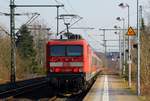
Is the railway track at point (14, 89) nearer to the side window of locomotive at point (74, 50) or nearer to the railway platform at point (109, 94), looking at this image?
the side window of locomotive at point (74, 50)

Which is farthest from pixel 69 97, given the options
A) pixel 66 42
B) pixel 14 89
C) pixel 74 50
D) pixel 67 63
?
pixel 14 89

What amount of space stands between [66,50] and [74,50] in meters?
0.47

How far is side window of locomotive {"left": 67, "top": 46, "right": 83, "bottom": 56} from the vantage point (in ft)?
97.9

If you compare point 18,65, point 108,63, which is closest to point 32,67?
point 18,65

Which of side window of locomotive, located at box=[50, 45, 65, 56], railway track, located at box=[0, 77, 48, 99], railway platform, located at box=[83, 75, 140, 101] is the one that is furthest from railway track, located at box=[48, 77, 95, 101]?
side window of locomotive, located at box=[50, 45, 65, 56]

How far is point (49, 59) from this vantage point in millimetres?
29516

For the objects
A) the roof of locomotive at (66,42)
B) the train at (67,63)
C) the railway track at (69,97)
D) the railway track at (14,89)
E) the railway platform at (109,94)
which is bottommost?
the railway track at (69,97)

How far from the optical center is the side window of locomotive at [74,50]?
97.9ft

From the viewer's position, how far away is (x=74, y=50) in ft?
98.5

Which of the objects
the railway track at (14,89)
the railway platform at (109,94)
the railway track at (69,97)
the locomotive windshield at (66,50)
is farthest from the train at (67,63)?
the railway platform at (109,94)

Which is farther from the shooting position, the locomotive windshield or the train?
the locomotive windshield

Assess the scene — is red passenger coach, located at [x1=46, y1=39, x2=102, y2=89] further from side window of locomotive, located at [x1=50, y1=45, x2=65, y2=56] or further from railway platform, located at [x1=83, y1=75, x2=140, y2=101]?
railway platform, located at [x1=83, y1=75, x2=140, y2=101]

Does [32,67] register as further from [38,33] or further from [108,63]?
[108,63]

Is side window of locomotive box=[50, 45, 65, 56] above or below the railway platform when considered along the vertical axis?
above
